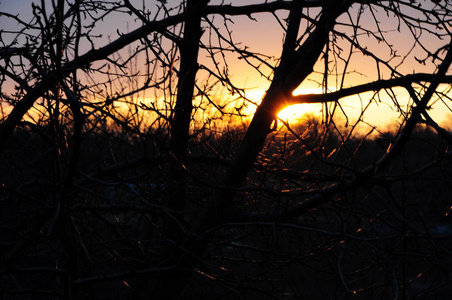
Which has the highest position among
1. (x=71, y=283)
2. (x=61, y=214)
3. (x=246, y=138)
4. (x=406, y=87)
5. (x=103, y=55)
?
(x=103, y=55)

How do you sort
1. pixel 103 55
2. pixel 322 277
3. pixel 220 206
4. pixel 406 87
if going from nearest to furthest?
pixel 406 87 → pixel 220 206 → pixel 103 55 → pixel 322 277

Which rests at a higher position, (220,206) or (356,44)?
(356,44)

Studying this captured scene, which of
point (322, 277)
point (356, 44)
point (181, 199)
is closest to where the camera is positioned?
point (356, 44)

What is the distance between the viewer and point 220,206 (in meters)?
4.23

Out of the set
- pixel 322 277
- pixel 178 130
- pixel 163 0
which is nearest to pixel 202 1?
pixel 163 0

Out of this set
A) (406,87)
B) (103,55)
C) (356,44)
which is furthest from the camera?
(103,55)

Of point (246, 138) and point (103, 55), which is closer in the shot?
point (246, 138)

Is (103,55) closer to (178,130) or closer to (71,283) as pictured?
(178,130)

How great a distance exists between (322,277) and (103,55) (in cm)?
1244

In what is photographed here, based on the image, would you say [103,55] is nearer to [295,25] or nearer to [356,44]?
[295,25]

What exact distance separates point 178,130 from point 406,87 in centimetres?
207

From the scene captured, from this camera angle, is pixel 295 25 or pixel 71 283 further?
pixel 295 25

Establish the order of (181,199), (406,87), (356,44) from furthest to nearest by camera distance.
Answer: (181,199) < (406,87) < (356,44)

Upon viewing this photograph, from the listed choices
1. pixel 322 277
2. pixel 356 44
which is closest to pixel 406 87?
pixel 356 44
